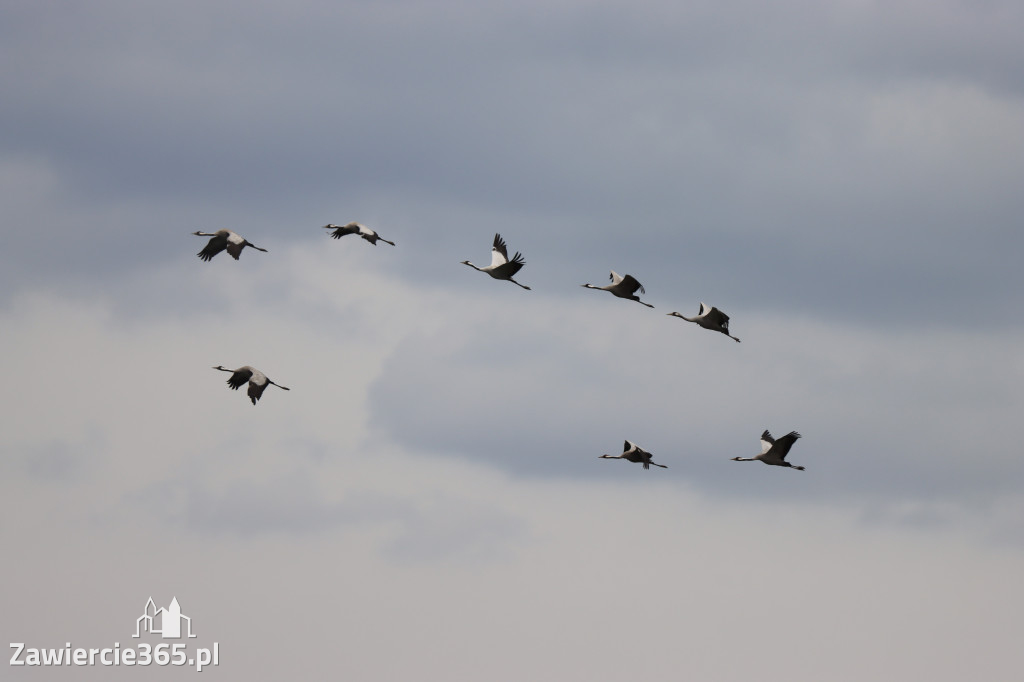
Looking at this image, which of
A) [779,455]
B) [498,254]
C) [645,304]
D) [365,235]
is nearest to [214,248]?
[365,235]

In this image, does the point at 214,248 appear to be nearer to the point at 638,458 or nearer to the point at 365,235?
the point at 365,235

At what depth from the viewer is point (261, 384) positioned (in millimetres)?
82375

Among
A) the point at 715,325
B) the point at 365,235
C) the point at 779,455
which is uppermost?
the point at 365,235

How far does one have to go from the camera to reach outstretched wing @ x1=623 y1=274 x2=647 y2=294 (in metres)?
86.9

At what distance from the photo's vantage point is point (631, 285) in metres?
87.8

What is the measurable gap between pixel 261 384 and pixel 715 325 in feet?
73.8

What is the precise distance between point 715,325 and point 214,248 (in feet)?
81.2

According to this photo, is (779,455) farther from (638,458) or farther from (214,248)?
(214,248)

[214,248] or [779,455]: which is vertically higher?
[214,248]

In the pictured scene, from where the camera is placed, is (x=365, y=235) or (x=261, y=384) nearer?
(x=261, y=384)

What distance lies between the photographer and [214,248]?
86812 millimetres

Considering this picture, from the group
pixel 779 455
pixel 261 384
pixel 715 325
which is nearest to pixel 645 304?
pixel 715 325

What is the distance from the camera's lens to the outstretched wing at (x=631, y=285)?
285 ft

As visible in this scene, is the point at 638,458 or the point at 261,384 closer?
the point at 261,384
